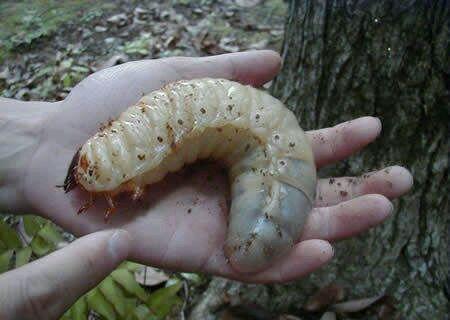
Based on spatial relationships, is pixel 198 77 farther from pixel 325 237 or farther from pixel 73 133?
pixel 325 237

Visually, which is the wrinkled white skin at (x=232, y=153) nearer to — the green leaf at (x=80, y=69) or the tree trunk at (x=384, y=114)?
the tree trunk at (x=384, y=114)

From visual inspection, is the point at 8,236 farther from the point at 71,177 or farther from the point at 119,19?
the point at 119,19

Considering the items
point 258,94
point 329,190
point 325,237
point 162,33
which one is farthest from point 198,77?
point 162,33

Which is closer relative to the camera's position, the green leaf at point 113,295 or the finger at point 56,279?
the finger at point 56,279

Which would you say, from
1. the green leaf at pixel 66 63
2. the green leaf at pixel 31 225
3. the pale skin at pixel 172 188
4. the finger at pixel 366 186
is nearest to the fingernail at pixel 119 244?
the pale skin at pixel 172 188

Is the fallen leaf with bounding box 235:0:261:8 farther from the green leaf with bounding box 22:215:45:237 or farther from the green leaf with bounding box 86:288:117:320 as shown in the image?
the green leaf with bounding box 86:288:117:320

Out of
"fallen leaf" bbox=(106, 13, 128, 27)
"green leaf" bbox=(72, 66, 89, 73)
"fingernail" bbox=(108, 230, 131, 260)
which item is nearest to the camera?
"fingernail" bbox=(108, 230, 131, 260)

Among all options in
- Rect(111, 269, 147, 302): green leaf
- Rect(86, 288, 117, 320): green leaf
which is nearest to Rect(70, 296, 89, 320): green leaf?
Rect(86, 288, 117, 320): green leaf
